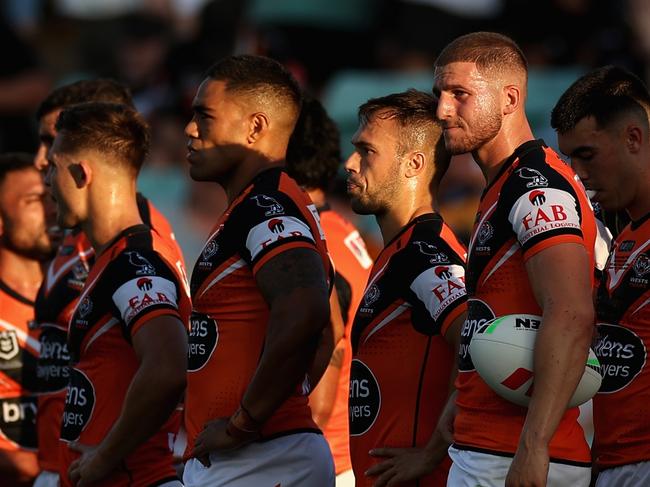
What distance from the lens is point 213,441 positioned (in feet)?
17.7

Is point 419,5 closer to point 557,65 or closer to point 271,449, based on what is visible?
point 557,65

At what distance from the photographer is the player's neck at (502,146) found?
5.13 m

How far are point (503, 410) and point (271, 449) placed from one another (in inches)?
40.8

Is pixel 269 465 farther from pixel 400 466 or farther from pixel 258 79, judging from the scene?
→ pixel 258 79

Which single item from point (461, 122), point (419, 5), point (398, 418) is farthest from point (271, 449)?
point (419, 5)

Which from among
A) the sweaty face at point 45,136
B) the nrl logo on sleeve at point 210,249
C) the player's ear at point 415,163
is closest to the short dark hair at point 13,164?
the sweaty face at point 45,136

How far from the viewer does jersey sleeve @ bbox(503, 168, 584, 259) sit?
15.5 ft

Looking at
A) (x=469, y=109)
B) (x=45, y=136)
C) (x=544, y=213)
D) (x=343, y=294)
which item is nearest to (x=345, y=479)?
(x=343, y=294)

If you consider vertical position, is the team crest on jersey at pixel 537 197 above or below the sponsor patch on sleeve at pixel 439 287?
above

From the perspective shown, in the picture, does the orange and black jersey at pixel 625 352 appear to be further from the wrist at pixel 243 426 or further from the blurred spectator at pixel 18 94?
the blurred spectator at pixel 18 94

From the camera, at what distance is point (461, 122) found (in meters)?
5.15

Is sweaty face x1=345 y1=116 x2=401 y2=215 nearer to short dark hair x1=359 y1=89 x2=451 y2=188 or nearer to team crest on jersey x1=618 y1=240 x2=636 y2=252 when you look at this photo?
short dark hair x1=359 y1=89 x2=451 y2=188

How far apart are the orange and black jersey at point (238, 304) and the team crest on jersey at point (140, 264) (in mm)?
349

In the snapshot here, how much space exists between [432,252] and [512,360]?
97cm
